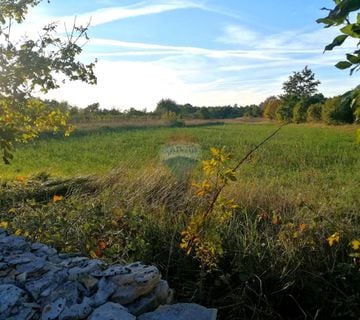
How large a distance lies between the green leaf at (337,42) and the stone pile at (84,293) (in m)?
1.50

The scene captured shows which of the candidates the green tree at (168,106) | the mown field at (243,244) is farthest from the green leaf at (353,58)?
the green tree at (168,106)

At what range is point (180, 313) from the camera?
2.45m

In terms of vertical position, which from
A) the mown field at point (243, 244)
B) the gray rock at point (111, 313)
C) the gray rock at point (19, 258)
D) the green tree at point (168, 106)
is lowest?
the mown field at point (243, 244)

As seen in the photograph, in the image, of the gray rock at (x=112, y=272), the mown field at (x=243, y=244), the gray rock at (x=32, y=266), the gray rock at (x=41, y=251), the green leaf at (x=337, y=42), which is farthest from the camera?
the mown field at (x=243, y=244)

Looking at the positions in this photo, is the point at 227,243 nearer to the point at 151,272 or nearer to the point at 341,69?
the point at 151,272

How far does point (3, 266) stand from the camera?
291 cm

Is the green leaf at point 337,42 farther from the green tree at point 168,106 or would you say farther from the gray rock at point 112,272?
the green tree at point 168,106

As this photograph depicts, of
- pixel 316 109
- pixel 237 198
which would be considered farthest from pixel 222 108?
pixel 237 198

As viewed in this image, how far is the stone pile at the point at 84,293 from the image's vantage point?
7.89 ft

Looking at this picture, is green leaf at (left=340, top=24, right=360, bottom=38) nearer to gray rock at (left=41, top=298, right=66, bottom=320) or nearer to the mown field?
the mown field

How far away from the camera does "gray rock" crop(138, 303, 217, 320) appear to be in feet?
7.92

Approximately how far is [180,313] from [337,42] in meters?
1.53

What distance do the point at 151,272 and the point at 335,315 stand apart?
4.74 feet

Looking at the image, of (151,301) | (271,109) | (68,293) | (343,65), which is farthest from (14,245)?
(271,109)
